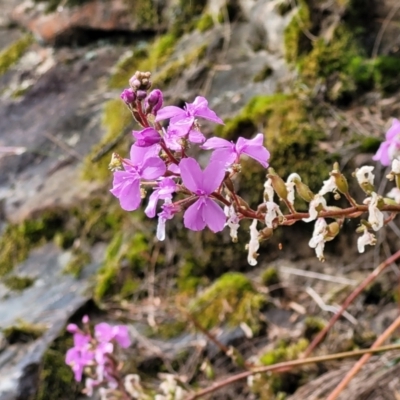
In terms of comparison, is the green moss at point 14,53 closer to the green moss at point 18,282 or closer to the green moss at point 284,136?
the green moss at point 18,282

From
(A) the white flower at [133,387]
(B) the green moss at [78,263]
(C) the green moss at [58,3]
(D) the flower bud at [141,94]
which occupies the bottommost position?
(B) the green moss at [78,263]

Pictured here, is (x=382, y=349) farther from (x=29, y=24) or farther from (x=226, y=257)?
(x=29, y=24)

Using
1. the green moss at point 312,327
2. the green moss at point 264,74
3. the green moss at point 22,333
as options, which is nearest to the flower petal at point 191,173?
the green moss at point 312,327

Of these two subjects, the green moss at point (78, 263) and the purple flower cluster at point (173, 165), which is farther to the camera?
the green moss at point (78, 263)

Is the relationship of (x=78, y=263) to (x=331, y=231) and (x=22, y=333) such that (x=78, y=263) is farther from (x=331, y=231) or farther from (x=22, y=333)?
(x=331, y=231)

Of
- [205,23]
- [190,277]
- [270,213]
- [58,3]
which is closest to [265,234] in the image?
[270,213]

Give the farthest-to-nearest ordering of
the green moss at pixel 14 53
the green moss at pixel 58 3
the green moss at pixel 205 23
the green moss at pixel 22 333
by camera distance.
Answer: the green moss at pixel 14 53
the green moss at pixel 58 3
the green moss at pixel 205 23
the green moss at pixel 22 333
